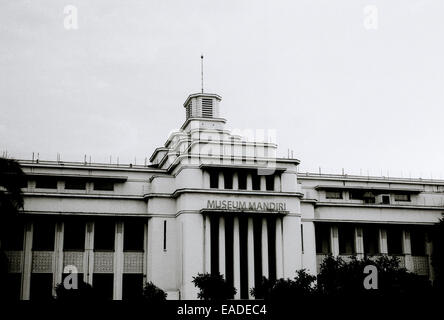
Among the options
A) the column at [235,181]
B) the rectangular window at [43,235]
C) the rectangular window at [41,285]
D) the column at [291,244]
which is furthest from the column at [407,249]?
the rectangular window at [41,285]

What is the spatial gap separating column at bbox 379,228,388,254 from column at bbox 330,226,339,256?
391cm

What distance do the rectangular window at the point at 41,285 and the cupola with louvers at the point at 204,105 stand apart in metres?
18.7

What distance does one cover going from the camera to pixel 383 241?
186 feet

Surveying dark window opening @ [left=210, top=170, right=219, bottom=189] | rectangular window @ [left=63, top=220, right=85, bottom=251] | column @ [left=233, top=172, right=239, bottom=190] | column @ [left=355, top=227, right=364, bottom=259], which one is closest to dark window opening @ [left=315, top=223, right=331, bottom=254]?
column @ [left=355, top=227, right=364, bottom=259]

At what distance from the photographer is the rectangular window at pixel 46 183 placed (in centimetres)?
5222

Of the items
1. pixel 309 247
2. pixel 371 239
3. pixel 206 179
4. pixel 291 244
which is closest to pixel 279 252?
pixel 291 244

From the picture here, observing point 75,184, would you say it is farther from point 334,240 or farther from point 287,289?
point 334,240

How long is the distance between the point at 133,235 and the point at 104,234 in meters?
2.31

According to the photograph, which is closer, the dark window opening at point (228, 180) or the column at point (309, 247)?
the dark window opening at point (228, 180)

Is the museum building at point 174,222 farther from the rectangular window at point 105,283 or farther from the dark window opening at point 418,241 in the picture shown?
the dark window opening at point 418,241

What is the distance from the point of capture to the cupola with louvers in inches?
2288

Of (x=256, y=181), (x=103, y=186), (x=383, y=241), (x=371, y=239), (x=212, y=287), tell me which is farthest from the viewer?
(x=371, y=239)
